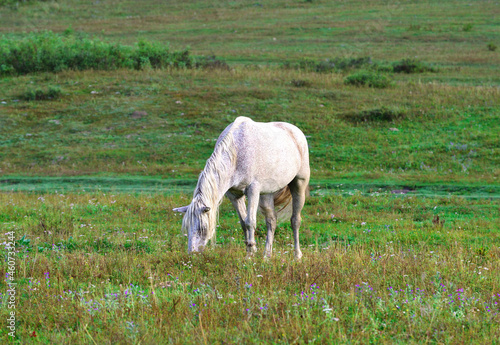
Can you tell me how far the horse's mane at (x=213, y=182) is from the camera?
7.50 m

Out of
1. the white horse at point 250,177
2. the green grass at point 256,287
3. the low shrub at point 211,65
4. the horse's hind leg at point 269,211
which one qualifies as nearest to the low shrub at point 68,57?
the low shrub at point 211,65

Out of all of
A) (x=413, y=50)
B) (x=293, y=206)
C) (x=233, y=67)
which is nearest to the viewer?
(x=293, y=206)

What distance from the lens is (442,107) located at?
2334 centimetres

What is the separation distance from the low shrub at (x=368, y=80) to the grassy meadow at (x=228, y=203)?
0.11m

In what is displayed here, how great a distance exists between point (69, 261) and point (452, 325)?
4.91 meters

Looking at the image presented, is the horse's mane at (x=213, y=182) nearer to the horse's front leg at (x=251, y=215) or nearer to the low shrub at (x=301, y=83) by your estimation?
the horse's front leg at (x=251, y=215)

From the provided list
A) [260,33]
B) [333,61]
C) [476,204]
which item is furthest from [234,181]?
[260,33]

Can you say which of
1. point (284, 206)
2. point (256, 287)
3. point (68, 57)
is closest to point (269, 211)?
point (284, 206)

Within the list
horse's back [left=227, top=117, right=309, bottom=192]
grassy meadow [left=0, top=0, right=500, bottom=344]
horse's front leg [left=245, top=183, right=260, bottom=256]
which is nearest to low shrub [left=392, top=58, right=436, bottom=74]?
grassy meadow [left=0, top=0, right=500, bottom=344]

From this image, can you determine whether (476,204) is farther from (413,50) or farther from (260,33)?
(260,33)

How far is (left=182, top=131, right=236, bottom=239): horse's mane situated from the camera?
7.50 m

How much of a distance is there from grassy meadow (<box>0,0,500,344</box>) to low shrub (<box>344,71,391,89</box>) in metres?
0.11

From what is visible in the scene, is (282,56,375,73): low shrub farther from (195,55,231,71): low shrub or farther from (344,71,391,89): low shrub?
(195,55,231,71): low shrub

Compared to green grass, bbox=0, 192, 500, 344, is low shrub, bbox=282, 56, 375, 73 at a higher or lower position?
higher
